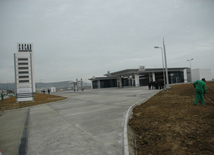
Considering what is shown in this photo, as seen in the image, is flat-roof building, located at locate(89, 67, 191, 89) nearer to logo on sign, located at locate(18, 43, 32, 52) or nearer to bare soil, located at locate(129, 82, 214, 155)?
logo on sign, located at locate(18, 43, 32, 52)

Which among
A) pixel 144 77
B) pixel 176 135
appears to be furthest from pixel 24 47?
pixel 144 77

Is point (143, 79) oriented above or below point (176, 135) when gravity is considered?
above

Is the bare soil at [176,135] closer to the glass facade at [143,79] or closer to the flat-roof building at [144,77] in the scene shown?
the flat-roof building at [144,77]

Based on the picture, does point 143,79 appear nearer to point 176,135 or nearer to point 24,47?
point 24,47

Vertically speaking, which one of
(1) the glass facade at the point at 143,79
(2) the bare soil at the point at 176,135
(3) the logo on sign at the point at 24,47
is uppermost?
(3) the logo on sign at the point at 24,47

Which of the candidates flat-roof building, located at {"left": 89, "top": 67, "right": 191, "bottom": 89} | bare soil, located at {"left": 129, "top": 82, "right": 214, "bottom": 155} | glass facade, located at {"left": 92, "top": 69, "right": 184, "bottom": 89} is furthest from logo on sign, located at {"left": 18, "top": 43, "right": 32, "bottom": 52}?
glass facade, located at {"left": 92, "top": 69, "right": 184, "bottom": 89}

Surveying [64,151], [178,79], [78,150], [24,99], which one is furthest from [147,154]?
[178,79]

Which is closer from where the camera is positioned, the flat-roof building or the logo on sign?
the logo on sign

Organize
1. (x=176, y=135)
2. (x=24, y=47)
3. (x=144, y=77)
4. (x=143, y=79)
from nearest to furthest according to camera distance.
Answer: (x=176, y=135) < (x=24, y=47) < (x=144, y=77) < (x=143, y=79)

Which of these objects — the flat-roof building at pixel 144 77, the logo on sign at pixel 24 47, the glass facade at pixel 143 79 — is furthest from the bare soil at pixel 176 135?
the glass facade at pixel 143 79

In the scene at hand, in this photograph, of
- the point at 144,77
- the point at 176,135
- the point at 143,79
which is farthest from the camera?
the point at 143,79

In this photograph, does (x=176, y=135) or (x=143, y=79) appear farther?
(x=143, y=79)

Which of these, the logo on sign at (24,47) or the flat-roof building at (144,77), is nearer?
the logo on sign at (24,47)

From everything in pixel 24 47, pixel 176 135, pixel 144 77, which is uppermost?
pixel 24 47
